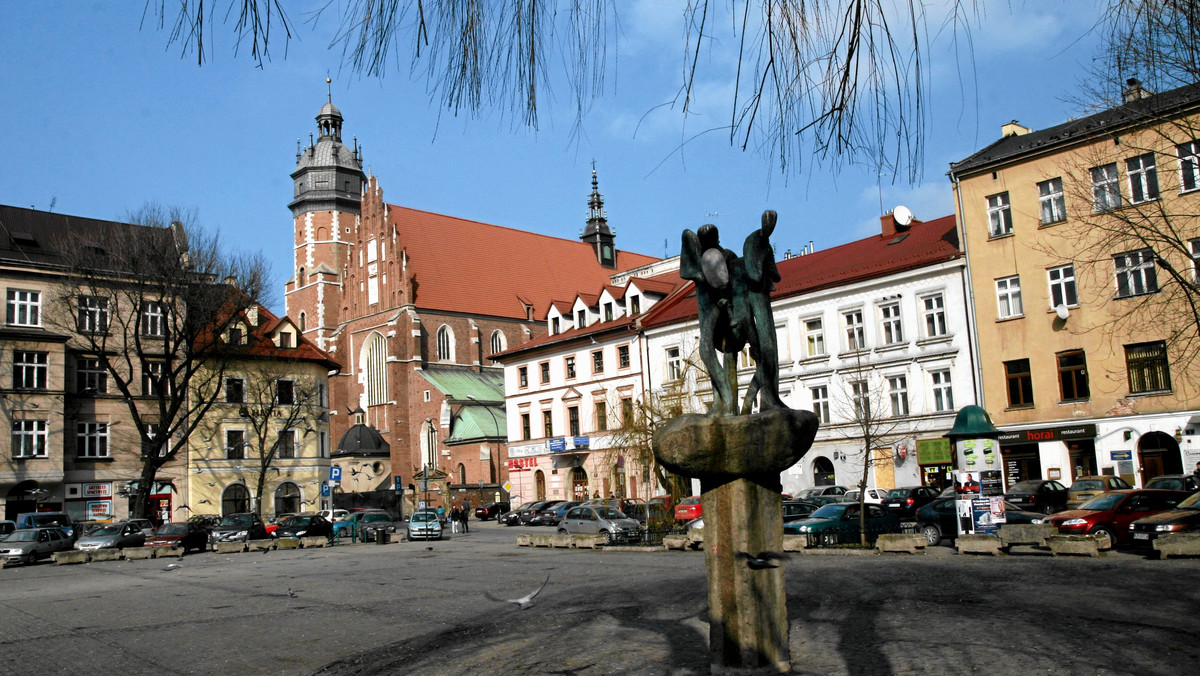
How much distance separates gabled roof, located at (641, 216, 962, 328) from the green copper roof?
37.2 ft

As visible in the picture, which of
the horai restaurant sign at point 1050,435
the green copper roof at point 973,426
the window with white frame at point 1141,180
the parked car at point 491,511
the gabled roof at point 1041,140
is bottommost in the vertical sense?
the parked car at point 491,511

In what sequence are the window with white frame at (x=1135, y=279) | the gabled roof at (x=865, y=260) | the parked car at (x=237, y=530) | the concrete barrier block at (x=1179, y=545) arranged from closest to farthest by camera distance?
the concrete barrier block at (x=1179, y=545) → the window with white frame at (x=1135, y=279) → the parked car at (x=237, y=530) → the gabled roof at (x=865, y=260)

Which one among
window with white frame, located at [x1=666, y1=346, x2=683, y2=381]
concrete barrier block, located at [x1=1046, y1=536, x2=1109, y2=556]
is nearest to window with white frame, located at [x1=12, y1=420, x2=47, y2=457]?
window with white frame, located at [x1=666, y1=346, x2=683, y2=381]

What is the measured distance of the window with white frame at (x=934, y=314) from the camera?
36500 mm

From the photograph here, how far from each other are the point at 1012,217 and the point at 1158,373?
733 cm

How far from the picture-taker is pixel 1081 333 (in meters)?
32.2

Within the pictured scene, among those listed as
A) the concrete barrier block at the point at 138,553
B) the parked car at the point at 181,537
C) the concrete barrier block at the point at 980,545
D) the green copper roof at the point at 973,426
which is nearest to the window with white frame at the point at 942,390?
the green copper roof at the point at 973,426

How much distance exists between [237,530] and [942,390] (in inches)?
1092

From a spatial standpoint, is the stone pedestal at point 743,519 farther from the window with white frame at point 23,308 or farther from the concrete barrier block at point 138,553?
the window with white frame at point 23,308

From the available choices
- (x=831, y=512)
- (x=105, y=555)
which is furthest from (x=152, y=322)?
(x=831, y=512)

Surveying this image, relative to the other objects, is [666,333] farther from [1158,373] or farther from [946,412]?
[1158,373]

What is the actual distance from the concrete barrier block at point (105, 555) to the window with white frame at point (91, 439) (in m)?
14.3

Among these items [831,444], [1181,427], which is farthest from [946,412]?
[1181,427]

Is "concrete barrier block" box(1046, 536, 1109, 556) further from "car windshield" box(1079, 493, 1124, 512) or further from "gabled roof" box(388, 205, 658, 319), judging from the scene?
"gabled roof" box(388, 205, 658, 319)
